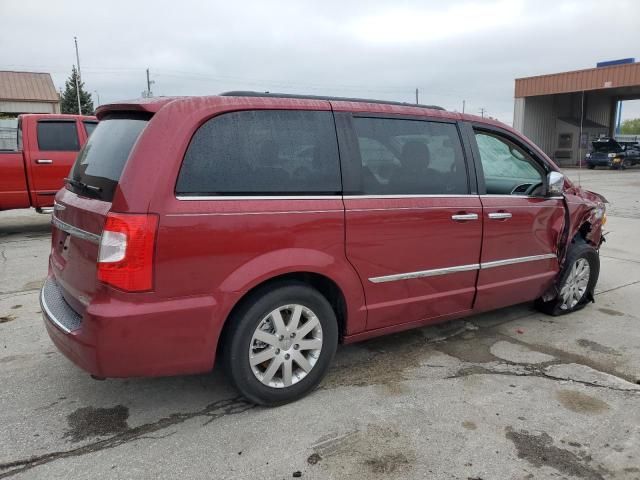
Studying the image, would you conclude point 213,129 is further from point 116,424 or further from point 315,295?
point 116,424

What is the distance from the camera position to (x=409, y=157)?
11.7 ft

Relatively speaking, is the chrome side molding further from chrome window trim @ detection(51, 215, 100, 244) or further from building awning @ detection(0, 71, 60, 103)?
building awning @ detection(0, 71, 60, 103)

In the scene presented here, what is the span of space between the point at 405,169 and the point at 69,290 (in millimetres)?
2173

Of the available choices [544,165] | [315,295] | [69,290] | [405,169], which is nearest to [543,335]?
[544,165]

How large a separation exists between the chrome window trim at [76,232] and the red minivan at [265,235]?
12 millimetres

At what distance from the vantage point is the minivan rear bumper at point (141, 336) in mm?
2604

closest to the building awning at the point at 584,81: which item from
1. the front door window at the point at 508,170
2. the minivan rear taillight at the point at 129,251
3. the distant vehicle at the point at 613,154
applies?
the distant vehicle at the point at 613,154

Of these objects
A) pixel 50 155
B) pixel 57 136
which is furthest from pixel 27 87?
pixel 50 155

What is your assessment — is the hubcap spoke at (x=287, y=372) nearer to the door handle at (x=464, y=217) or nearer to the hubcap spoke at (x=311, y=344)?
the hubcap spoke at (x=311, y=344)

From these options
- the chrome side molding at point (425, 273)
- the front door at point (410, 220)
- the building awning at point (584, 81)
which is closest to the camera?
the front door at point (410, 220)

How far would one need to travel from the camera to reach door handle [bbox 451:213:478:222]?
369 cm

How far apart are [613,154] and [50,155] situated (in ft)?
96.5

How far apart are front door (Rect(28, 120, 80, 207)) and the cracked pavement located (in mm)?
4814

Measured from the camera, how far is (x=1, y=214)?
1126cm
